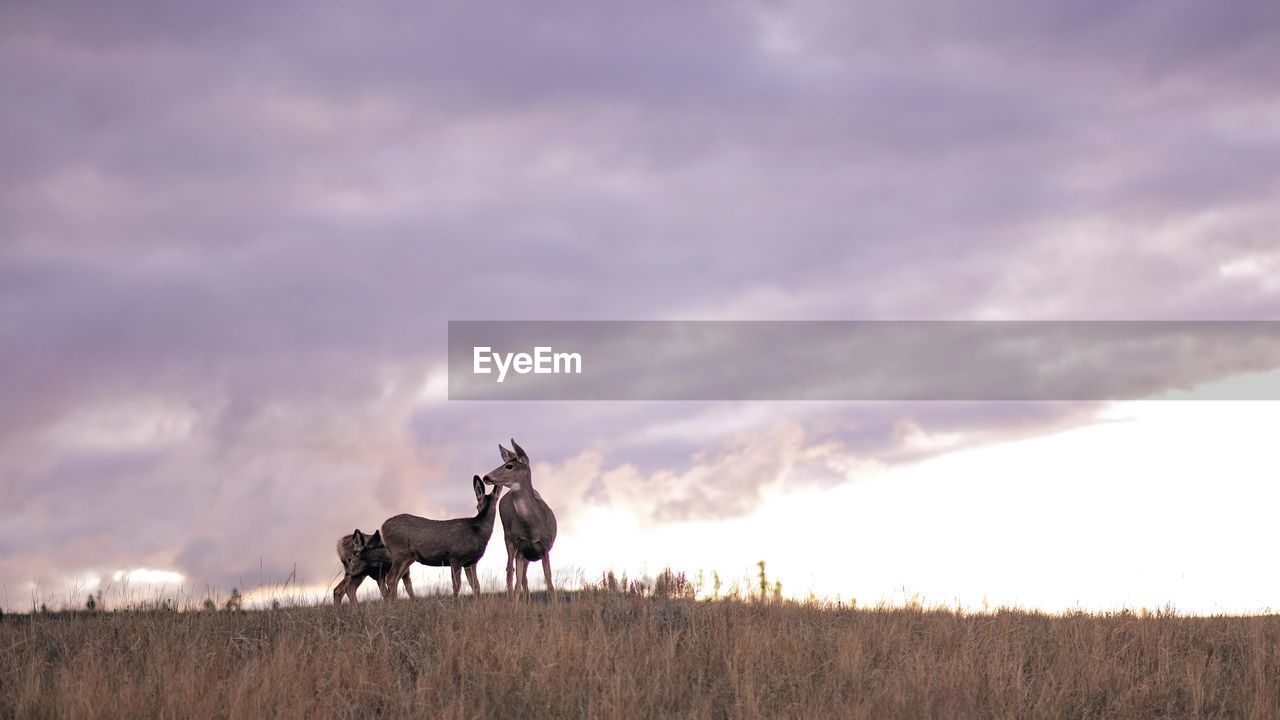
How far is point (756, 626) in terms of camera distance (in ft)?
46.5

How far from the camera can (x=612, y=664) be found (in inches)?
476

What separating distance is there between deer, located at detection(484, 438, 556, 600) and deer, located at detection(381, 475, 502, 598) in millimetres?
447

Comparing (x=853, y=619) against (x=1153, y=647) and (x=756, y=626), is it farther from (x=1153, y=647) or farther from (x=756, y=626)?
(x=1153, y=647)

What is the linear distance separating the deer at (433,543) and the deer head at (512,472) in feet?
1.18

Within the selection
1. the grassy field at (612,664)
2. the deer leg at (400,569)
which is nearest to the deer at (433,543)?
the deer leg at (400,569)

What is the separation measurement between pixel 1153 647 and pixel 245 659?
488 inches

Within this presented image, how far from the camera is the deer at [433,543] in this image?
58.1ft

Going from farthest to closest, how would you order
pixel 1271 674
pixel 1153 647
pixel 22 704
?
pixel 1153 647 < pixel 1271 674 < pixel 22 704

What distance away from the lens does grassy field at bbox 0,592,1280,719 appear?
10.9 meters

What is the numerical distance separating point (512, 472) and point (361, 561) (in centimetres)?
293

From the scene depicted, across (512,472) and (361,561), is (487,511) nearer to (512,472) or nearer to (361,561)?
(512,472)

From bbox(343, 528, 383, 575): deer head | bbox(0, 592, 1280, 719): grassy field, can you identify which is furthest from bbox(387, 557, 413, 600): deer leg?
bbox(0, 592, 1280, 719): grassy field

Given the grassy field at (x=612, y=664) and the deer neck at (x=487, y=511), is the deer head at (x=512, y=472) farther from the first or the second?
the grassy field at (x=612, y=664)

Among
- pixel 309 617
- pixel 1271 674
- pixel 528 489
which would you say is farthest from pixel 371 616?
pixel 1271 674
